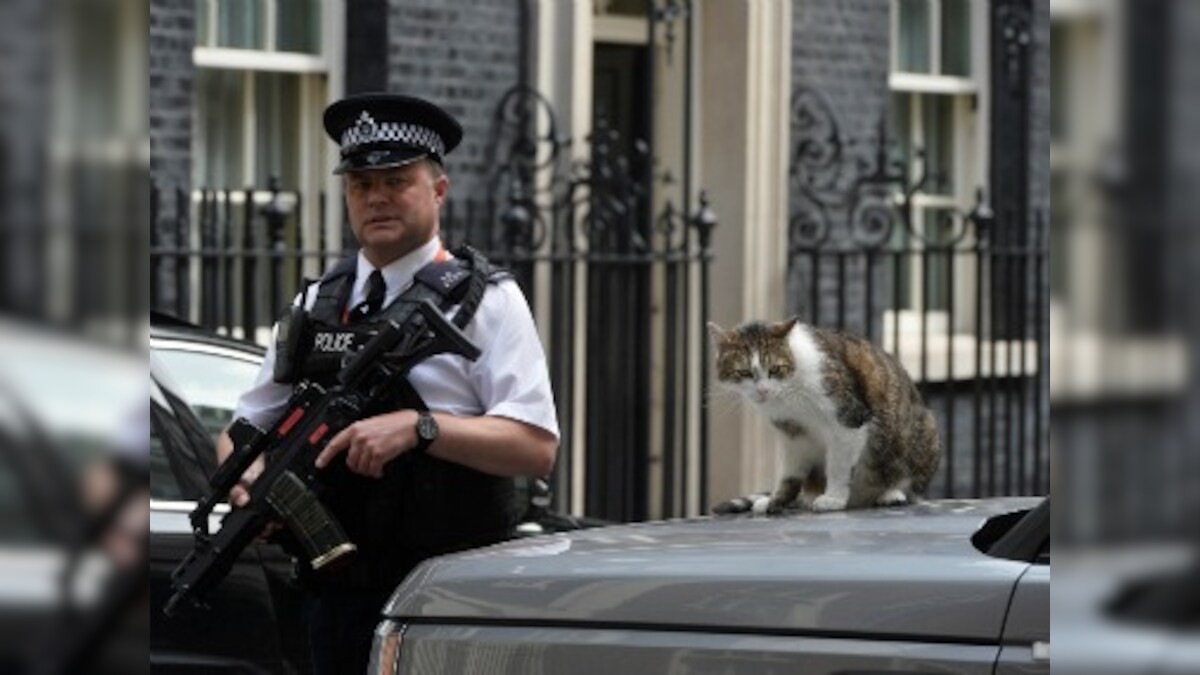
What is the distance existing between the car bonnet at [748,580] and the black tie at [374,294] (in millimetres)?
1065

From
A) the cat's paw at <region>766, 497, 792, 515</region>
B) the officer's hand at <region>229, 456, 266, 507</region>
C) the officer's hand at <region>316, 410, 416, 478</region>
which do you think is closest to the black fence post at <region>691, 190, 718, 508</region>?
the cat's paw at <region>766, 497, 792, 515</region>

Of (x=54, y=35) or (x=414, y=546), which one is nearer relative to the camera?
(x=54, y=35)

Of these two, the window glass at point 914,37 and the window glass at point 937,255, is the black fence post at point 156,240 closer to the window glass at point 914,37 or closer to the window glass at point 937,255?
the window glass at point 937,255

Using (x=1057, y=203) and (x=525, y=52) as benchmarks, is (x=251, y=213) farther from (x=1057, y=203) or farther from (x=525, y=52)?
(x=1057, y=203)

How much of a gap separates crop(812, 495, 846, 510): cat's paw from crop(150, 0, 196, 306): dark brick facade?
6.34 meters

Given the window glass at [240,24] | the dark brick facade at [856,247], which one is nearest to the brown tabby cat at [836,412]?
the window glass at [240,24]

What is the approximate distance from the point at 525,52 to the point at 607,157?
2.32 feet

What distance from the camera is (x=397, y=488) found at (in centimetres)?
441

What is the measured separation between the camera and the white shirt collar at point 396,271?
456 centimetres

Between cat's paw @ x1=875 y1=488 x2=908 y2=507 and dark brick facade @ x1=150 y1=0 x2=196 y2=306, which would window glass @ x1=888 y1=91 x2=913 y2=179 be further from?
cat's paw @ x1=875 y1=488 x2=908 y2=507

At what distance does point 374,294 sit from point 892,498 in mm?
1100

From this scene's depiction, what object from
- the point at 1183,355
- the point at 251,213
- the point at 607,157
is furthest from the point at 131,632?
the point at 607,157

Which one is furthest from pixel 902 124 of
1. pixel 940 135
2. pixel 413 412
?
pixel 413 412

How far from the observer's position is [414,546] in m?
4.40
